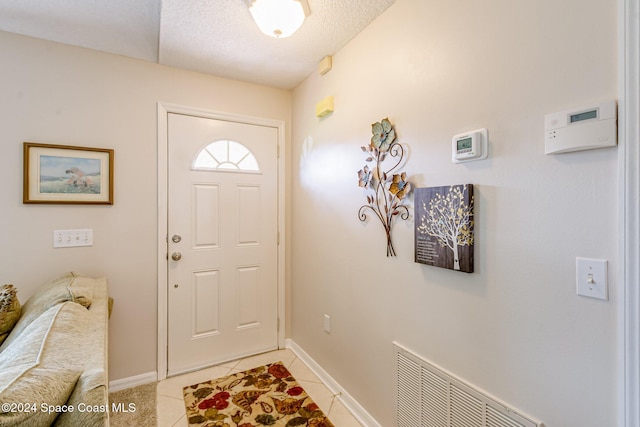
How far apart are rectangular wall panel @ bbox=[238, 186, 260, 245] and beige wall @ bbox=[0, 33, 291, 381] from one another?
64cm

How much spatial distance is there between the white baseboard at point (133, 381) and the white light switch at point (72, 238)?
1013 mm

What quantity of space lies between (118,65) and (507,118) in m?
2.47

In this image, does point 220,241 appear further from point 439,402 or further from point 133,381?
point 439,402

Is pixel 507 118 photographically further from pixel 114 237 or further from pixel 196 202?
pixel 114 237

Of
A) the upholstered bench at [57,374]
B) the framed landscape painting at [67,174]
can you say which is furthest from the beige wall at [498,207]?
the framed landscape painting at [67,174]

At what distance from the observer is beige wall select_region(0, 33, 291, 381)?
6.16 ft

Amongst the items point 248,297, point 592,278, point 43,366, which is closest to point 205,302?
point 248,297

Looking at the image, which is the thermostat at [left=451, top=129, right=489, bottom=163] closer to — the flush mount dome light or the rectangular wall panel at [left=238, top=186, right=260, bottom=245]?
the flush mount dome light

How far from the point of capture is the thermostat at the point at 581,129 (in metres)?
0.85

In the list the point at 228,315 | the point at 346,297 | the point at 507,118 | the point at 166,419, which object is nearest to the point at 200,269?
the point at 228,315

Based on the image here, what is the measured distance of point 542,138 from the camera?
1.00 m

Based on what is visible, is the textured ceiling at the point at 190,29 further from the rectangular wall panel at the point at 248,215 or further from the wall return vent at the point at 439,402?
the wall return vent at the point at 439,402

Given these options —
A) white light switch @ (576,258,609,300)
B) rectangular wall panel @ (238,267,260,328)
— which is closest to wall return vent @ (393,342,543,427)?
white light switch @ (576,258,609,300)

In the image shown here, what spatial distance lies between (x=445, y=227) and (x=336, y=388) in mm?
1478
